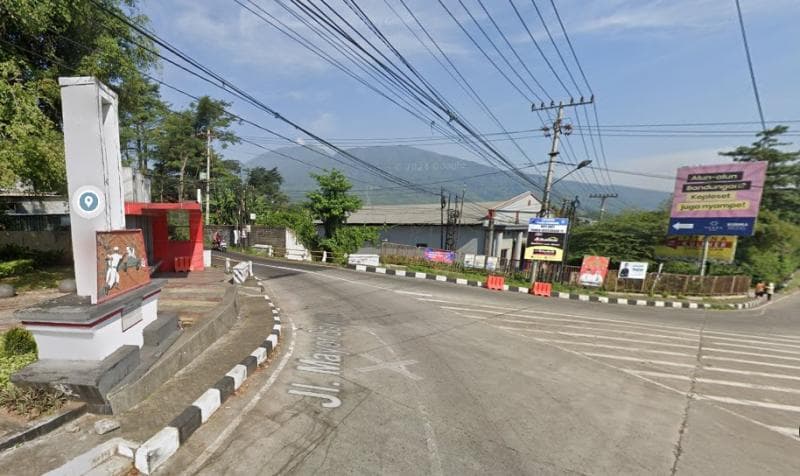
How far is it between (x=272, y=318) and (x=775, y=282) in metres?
41.4

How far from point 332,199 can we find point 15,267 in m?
17.9

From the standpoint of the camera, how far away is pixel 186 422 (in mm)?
3906

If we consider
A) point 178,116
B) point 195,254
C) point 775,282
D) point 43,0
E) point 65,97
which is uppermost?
point 178,116

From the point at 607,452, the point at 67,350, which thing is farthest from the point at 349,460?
the point at 67,350

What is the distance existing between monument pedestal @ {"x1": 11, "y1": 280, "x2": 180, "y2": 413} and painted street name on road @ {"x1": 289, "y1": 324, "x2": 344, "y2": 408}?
2.23 metres

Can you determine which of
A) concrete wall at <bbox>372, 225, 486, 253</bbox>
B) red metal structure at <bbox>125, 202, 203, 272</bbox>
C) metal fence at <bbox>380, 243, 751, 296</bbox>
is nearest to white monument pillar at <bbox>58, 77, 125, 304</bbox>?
red metal structure at <bbox>125, 202, 203, 272</bbox>

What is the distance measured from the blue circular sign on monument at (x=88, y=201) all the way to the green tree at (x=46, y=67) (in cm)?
493

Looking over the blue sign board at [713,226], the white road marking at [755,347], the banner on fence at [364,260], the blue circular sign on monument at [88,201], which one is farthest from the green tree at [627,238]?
the blue circular sign on monument at [88,201]

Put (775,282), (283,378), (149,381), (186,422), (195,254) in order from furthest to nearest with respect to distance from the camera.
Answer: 1. (775,282)
2. (195,254)
3. (283,378)
4. (149,381)
5. (186,422)

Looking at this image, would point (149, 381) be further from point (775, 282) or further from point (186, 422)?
point (775, 282)

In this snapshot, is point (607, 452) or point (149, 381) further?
point (149, 381)

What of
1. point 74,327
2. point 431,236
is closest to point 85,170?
point 74,327

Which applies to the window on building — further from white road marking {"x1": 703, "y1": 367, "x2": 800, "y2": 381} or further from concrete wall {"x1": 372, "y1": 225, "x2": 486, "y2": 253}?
white road marking {"x1": 703, "y1": 367, "x2": 800, "y2": 381}

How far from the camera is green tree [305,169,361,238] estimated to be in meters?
27.2
